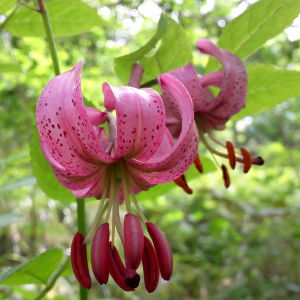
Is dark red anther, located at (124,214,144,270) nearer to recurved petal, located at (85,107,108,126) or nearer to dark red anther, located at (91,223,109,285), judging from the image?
dark red anther, located at (91,223,109,285)

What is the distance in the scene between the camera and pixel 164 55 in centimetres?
51

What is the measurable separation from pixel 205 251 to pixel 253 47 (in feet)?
9.82

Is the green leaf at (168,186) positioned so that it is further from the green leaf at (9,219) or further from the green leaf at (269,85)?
the green leaf at (9,219)

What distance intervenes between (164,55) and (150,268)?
0.35 m

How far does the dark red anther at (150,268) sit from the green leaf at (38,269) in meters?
0.20

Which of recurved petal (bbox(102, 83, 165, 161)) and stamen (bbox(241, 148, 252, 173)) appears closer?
recurved petal (bbox(102, 83, 165, 161))

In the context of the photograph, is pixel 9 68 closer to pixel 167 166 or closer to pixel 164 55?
pixel 164 55

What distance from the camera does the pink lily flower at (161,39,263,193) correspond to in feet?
1.59

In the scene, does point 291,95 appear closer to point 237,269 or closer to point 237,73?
point 237,73

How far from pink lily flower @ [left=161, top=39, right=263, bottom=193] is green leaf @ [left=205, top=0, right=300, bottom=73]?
59 millimetres

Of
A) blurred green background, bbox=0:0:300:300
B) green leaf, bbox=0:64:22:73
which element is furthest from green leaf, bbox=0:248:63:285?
blurred green background, bbox=0:0:300:300

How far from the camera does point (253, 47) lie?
0.54 m

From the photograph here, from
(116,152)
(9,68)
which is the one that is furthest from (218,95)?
(9,68)

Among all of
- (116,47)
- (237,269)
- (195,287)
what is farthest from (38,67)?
(195,287)
